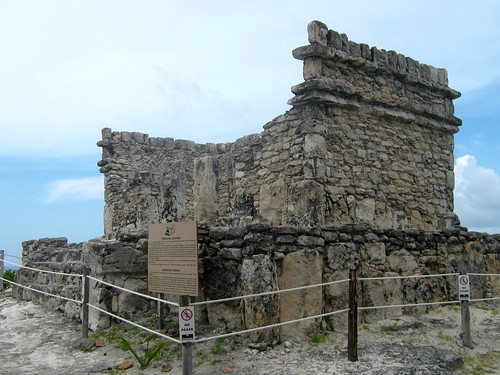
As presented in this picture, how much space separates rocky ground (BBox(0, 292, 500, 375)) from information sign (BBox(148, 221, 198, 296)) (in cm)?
73

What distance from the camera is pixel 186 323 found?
4.65 m

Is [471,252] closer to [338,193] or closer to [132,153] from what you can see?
[338,193]

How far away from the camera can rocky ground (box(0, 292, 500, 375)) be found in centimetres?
520

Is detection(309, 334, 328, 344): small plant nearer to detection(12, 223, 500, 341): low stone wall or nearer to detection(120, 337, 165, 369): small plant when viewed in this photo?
detection(12, 223, 500, 341): low stone wall

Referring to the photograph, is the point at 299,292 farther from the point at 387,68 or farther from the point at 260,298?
the point at 387,68

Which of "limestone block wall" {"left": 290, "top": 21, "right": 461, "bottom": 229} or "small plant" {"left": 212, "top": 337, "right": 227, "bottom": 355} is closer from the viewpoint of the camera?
"small plant" {"left": 212, "top": 337, "right": 227, "bottom": 355}

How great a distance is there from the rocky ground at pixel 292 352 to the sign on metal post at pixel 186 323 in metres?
0.61

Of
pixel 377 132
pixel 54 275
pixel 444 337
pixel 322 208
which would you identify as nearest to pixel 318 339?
pixel 444 337

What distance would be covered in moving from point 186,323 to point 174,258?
1.10 m

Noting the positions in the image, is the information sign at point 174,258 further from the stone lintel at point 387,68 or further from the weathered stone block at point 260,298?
the stone lintel at point 387,68

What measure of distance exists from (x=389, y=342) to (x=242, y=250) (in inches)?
79.6

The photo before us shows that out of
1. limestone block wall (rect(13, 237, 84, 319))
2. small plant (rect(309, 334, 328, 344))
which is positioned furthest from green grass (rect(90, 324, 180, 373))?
small plant (rect(309, 334, 328, 344))

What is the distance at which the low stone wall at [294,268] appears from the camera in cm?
576

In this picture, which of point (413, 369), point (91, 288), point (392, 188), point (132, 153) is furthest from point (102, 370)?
point (132, 153)
